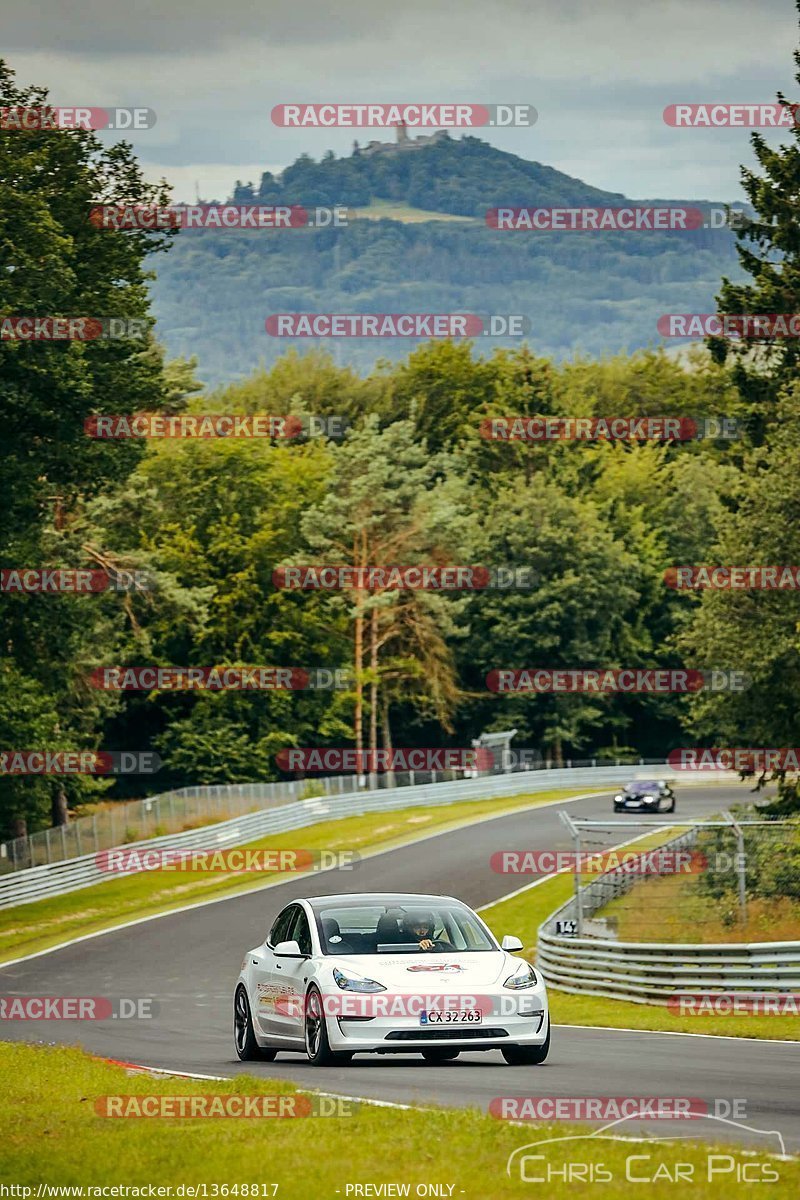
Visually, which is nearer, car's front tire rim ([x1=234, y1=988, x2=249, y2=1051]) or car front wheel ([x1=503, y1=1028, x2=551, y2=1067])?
car front wheel ([x1=503, y1=1028, x2=551, y2=1067])

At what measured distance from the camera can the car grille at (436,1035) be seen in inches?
566

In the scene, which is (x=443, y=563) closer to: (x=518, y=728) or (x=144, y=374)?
(x=518, y=728)

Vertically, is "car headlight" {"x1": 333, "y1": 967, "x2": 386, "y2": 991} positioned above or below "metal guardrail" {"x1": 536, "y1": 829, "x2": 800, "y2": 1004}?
above

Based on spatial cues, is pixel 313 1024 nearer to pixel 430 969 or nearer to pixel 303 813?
pixel 430 969

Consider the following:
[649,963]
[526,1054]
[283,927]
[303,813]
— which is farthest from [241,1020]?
[303,813]

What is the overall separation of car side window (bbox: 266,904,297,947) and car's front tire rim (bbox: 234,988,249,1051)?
0.62 m

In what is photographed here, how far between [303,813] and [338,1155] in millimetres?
54480

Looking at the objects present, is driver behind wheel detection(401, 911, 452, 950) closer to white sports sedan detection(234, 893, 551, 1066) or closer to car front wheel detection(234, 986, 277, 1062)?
white sports sedan detection(234, 893, 551, 1066)

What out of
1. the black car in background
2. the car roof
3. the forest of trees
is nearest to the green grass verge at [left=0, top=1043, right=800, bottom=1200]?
the car roof

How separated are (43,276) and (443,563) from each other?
48.4 m

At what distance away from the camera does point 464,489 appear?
9669 cm

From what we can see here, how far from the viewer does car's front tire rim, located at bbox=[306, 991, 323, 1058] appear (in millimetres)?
14844

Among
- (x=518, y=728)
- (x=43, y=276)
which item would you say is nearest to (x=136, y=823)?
(x=43, y=276)

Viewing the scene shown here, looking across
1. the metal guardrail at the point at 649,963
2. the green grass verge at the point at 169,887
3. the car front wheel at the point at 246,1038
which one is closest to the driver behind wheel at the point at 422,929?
the car front wheel at the point at 246,1038
